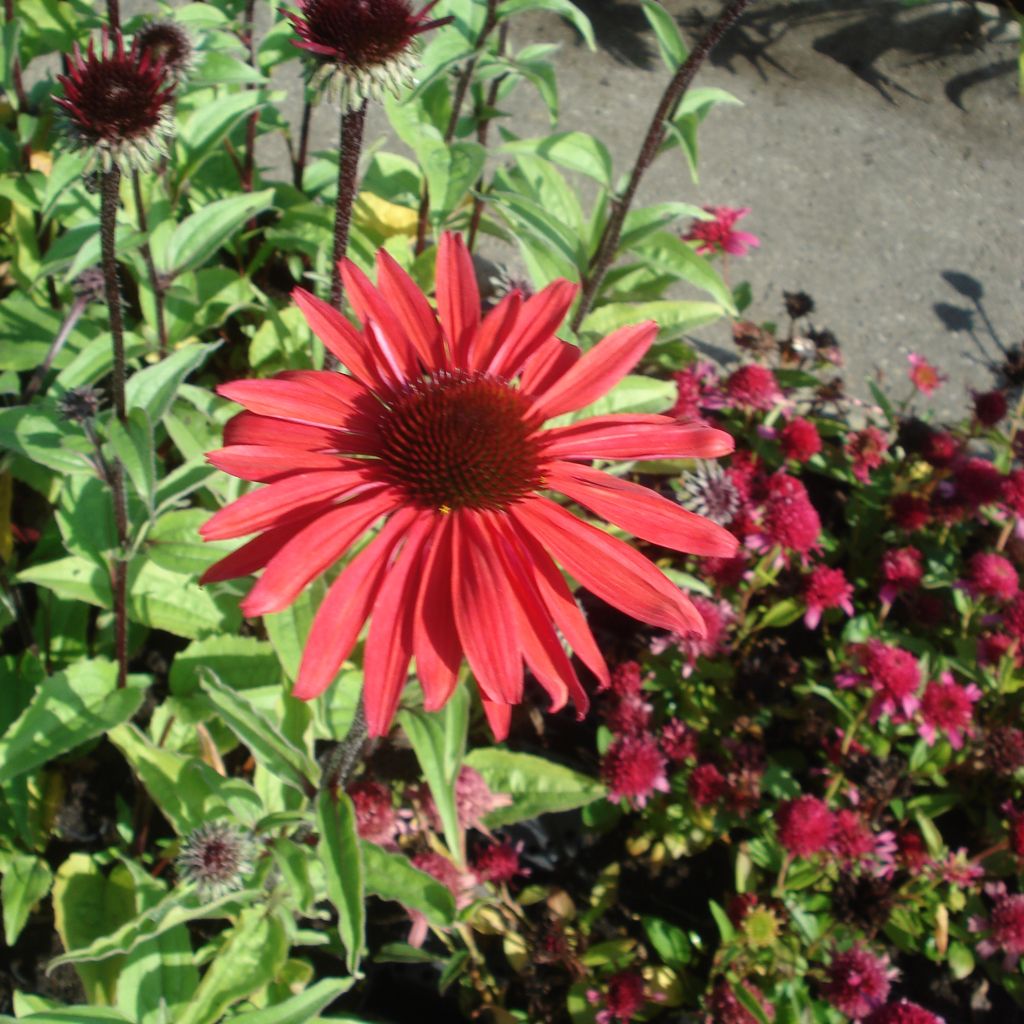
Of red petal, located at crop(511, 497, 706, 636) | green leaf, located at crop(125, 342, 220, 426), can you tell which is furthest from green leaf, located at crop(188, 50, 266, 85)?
red petal, located at crop(511, 497, 706, 636)

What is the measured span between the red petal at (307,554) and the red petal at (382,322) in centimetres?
21

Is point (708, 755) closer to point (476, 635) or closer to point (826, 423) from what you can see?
point (826, 423)

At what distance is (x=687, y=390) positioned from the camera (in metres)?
2.24

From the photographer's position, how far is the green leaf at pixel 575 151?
1.91 metres

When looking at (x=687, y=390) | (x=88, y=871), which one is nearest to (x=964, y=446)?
(x=687, y=390)

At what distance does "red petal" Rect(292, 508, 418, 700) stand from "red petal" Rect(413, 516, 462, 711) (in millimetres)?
48

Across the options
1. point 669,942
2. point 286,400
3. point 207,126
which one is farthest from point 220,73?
point 669,942

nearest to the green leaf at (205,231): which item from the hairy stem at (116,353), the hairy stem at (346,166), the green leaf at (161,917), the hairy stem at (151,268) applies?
the hairy stem at (151,268)

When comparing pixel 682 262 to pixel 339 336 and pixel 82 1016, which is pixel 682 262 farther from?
pixel 82 1016

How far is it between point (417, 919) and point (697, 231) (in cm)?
176

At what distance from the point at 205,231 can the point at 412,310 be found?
760 millimetres

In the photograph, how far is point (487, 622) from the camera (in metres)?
0.95

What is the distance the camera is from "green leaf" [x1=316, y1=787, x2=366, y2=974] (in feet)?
4.06

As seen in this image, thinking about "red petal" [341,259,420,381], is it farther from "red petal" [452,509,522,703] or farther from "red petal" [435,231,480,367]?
"red petal" [452,509,522,703]
